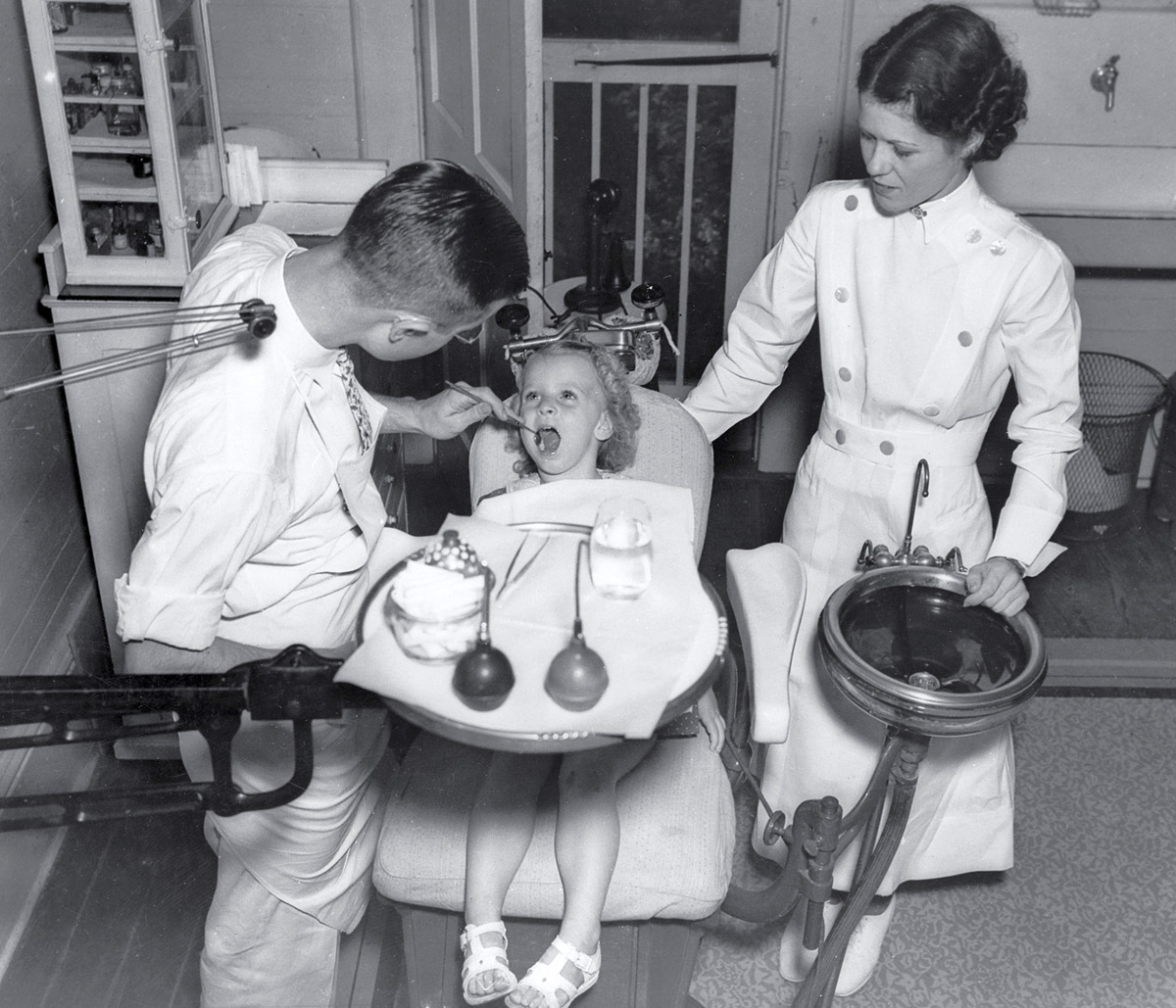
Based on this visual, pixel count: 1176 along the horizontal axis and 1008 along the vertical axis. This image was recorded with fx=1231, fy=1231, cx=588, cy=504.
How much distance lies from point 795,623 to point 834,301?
0.61m

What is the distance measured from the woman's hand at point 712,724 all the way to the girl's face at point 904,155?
95 cm

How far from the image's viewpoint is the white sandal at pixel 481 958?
6.33 ft

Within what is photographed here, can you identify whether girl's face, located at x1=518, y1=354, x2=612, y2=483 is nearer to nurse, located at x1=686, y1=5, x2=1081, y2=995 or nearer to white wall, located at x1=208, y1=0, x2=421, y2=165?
nurse, located at x1=686, y1=5, x2=1081, y2=995

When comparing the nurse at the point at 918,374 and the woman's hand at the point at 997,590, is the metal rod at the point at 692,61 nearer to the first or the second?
the nurse at the point at 918,374

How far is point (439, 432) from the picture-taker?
2.29 meters

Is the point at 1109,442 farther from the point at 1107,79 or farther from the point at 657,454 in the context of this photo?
the point at 657,454

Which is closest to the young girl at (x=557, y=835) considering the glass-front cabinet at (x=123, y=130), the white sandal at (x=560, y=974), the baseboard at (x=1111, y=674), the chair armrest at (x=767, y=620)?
the white sandal at (x=560, y=974)

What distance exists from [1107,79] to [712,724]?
2.78m

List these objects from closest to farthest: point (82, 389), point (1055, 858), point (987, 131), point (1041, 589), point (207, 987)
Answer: point (987, 131) < point (207, 987) < point (82, 389) < point (1055, 858) < point (1041, 589)

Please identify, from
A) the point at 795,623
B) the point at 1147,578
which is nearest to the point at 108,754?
the point at 795,623

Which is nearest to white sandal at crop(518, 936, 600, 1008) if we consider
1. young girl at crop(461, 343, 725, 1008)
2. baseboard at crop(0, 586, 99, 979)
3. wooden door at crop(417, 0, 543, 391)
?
young girl at crop(461, 343, 725, 1008)

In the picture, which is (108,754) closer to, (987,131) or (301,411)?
(301,411)

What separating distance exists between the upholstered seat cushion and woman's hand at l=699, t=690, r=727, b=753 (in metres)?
0.04

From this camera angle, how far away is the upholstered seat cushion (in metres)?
2.03
